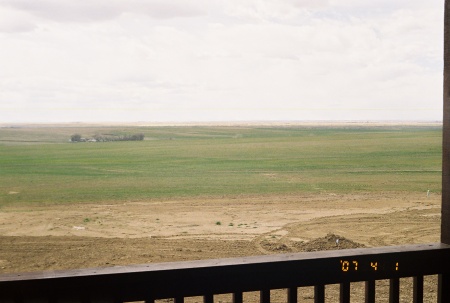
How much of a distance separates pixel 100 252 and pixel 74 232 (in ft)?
5.80

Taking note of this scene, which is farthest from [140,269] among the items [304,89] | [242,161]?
[242,161]

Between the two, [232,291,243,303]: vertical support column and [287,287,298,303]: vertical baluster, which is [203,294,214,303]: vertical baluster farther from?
[287,287,298,303]: vertical baluster

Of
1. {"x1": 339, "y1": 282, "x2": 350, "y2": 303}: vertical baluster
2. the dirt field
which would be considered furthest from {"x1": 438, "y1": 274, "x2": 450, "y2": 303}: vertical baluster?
the dirt field

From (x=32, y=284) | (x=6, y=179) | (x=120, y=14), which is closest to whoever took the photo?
(x=32, y=284)

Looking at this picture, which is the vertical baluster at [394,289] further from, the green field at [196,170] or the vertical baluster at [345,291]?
the green field at [196,170]

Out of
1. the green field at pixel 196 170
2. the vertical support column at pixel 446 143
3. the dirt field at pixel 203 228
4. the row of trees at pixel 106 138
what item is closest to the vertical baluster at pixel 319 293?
the vertical support column at pixel 446 143

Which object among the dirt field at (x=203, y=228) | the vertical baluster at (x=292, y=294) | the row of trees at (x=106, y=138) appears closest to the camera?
the vertical baluster at (x=292, y=294)

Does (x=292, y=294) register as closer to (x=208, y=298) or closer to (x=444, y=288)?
(x=208, y=298)

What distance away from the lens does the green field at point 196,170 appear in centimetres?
1242

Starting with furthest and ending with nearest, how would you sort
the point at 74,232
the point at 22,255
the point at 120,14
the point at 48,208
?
the point at 48,208, the point at 74,232, the point at 22,255, the point at 120,14

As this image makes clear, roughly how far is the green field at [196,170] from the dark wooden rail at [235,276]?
1066 centimetres

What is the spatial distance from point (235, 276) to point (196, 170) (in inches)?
594

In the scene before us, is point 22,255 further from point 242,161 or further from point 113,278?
point 242,161

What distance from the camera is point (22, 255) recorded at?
654cm
